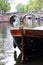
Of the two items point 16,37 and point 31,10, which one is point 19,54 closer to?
point 16,37

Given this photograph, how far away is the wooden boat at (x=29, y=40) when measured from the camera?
11.5 metres

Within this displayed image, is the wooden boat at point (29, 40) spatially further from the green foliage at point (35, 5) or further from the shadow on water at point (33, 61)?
the green foliage at point (35, 5)

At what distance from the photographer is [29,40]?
40.4 ft

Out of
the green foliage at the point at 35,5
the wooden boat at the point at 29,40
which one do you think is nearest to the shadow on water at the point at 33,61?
the wooden boat at the point at 29,40

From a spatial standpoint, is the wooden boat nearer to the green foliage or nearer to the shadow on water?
the shadow on water

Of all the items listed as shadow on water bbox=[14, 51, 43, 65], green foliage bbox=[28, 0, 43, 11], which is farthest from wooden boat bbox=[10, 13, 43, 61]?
green foliage bbox=[28, 0, 43, 11]

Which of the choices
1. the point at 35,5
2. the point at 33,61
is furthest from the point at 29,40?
the point at 35,5

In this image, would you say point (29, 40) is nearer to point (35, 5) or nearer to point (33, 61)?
point (33, 61)

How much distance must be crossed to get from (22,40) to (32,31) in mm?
665

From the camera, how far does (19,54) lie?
1332cm

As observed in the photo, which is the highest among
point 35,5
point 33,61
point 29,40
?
point 29,40

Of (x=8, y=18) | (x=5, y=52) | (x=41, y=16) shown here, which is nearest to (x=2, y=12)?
(x=8, y=18)

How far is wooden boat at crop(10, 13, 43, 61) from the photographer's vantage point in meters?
11.5

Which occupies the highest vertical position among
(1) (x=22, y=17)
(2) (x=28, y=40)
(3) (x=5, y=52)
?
(2) (x=28, y=40)
